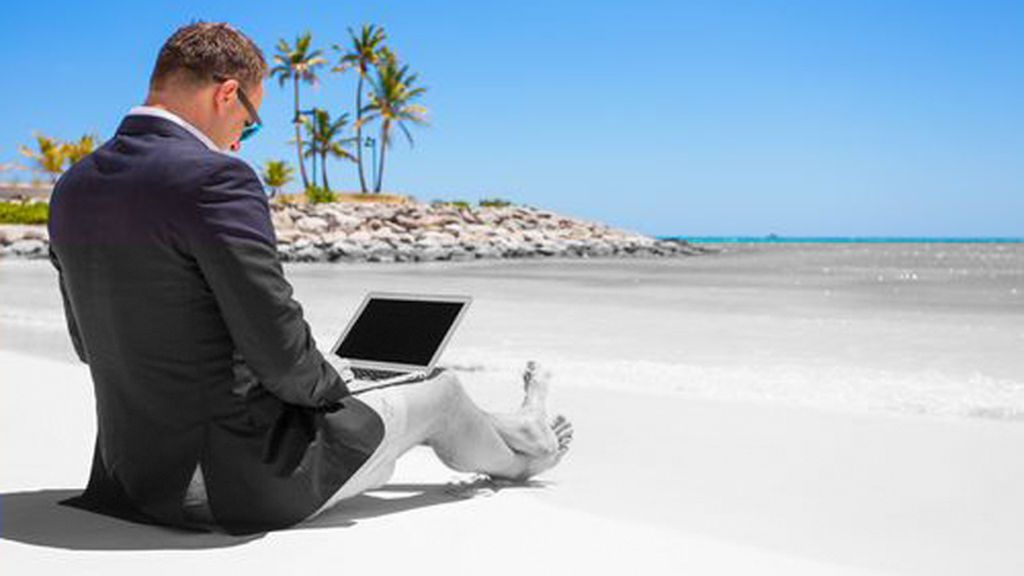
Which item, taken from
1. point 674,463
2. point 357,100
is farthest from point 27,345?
point 357,100

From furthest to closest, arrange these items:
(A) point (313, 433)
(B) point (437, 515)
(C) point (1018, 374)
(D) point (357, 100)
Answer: (D) point (357, 100) < (C) point (1018, 374) < (B) point (437, 515) < (A) point (313, 433)

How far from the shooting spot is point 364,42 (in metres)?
50.0

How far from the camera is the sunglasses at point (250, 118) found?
248 centimetres

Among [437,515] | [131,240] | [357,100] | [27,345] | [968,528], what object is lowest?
[27,345]

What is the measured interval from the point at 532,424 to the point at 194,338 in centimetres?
116

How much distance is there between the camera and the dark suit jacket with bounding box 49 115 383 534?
2.24 metres

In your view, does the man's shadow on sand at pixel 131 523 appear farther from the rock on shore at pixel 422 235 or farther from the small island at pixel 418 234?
the small island at pixel 418 234

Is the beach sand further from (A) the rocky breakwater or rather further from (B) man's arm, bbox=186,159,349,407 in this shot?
(A) the rocky breakwater

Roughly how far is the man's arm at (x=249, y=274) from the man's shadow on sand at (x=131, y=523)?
55 centimetres

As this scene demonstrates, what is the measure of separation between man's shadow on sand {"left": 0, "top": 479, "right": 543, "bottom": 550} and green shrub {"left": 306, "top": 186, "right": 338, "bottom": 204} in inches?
1579

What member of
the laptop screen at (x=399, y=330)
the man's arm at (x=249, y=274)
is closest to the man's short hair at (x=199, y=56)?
the man's arm at (x=249, y=274)

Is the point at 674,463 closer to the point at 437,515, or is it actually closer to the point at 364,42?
the point at 437,515

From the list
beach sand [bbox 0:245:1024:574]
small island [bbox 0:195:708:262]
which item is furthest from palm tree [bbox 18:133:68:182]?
beach sand [bbox 0:245:1024:574]

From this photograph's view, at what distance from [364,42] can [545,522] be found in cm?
4884
